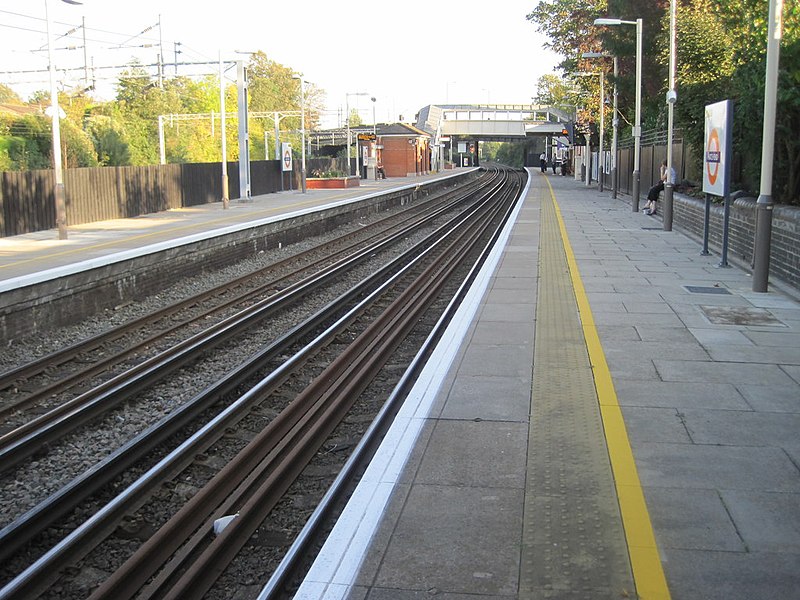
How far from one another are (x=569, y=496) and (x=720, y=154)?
36.5 feet

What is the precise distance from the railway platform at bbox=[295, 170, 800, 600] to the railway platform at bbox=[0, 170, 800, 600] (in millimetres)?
13

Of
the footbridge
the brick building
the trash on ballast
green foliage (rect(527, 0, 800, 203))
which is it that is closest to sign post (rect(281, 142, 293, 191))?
green foliage (rect(527, 0, 800, 203))

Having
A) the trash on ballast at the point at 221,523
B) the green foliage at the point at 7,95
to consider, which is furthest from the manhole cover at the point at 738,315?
the green foliage at the point at 7,95

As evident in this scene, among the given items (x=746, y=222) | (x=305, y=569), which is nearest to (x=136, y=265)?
(x=746, y=222)

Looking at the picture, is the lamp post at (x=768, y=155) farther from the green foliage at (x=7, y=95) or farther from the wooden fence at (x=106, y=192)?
the green foliage at (x=7, y=95)

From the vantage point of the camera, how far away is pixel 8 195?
850 inches

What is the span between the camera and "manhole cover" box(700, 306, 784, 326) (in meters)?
9.96

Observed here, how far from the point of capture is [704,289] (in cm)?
1231

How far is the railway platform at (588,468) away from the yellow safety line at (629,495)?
0.01 metres

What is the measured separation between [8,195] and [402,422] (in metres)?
18.4

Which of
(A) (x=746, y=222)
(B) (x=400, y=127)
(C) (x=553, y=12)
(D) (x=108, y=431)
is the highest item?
(C) (x=553, y=12)

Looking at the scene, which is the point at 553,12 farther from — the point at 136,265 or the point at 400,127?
the point at 136,265

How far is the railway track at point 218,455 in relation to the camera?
16.1ft

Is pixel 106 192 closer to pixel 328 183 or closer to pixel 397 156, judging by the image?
pixel 328 183
